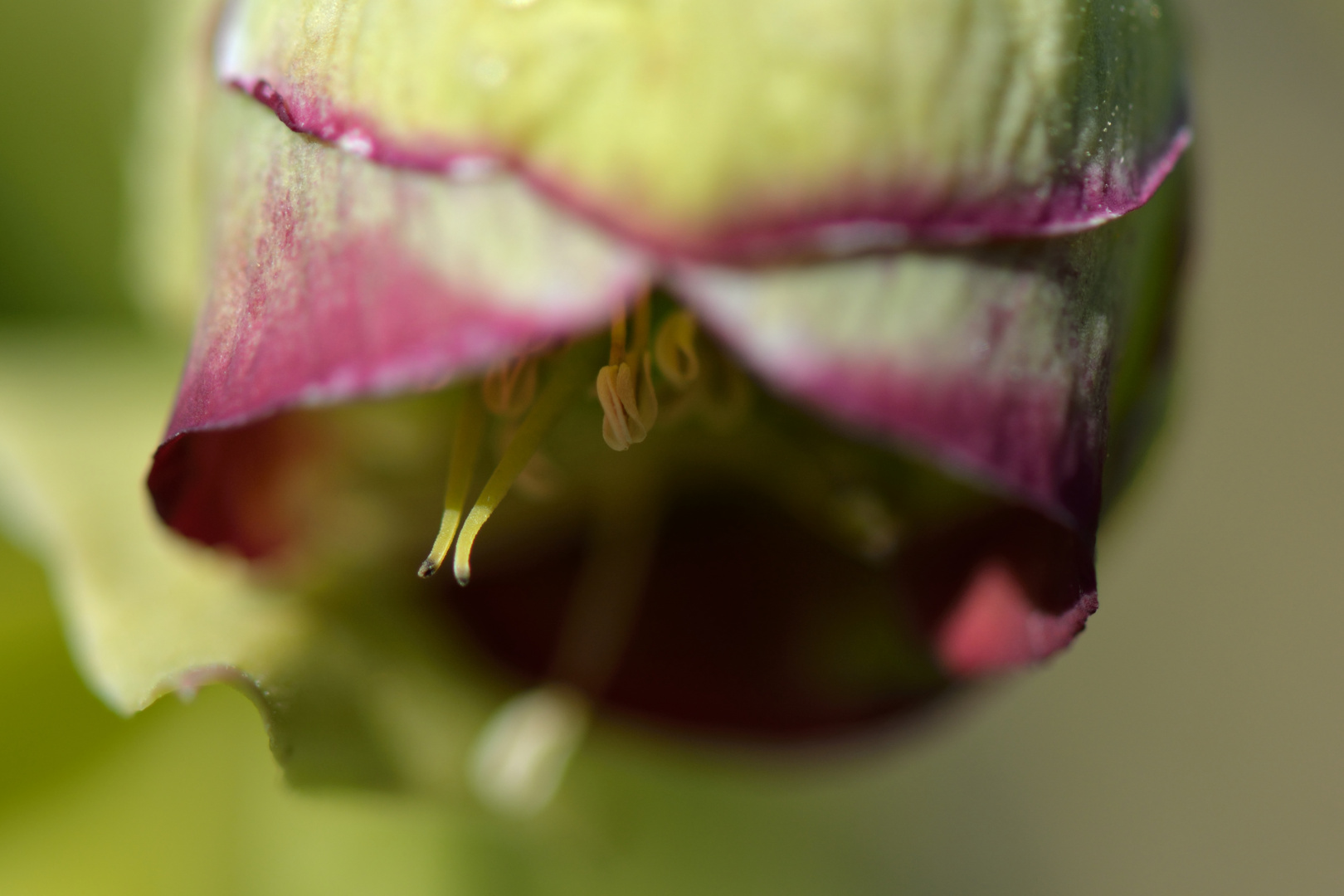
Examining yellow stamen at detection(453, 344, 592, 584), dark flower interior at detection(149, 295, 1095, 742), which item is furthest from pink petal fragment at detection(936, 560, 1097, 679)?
yellow stamen at detection(453, 344, 592, 584)

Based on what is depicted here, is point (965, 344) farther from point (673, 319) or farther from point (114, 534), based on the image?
point (114, 534)

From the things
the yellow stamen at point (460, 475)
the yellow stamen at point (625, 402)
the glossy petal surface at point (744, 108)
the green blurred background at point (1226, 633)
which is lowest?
the green blurred background at point (1226, 633)

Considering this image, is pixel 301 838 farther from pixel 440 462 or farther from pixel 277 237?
pixel 277 237

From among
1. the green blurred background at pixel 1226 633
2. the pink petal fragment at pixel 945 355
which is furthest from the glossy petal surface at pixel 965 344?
the green blurred background at pixel 1226 633

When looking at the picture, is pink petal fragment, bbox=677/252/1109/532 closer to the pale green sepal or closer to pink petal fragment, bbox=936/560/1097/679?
pink petal fragment, bbox=936/560/1097/679

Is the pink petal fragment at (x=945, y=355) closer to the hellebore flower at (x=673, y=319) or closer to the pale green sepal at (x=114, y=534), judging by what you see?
the hellebore flower at (x=673, y=319)

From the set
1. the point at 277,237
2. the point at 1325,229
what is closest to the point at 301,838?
the point at 277,237

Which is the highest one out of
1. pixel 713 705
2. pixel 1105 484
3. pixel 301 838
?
pixel 1105 484
